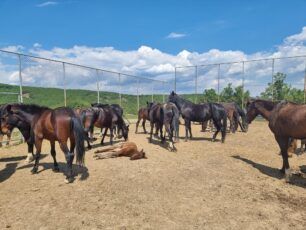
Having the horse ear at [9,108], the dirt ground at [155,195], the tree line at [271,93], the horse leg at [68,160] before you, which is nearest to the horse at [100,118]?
the dirt ground at [155,195]

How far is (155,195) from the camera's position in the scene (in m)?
5.46

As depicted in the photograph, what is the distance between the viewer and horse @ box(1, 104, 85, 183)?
653cm

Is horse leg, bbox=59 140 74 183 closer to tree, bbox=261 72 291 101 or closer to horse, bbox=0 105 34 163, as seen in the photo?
horse, bbox=0 105 34 163

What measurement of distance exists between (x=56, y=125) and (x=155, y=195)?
2895 mm

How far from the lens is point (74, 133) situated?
6488mm

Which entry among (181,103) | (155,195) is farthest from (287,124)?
(181,103)

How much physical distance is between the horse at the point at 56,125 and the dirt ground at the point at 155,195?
0.67 m

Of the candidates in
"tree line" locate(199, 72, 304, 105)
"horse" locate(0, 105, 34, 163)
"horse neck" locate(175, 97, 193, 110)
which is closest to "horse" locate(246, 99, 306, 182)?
"horse" locate(0, 105, 34, 163)

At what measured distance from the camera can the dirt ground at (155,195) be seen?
14.2 feet

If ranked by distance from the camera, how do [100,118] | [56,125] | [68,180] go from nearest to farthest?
1. [68,180]
2. [56,125]
3. [100,118]

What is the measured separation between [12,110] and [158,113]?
6.04 meters

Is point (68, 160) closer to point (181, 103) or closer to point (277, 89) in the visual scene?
point (181, 103)

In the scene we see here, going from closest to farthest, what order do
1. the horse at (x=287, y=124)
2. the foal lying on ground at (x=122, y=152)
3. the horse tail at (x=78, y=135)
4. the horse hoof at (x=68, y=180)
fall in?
the horse hoof at (x=68, y=180) → the horse tail at (x=78, y=135) → the horse at (x=287, y=124) → the foal lying on ground at (x=122, y=152)

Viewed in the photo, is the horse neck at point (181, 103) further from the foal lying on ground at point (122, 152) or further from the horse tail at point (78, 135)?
the horse tail at point (78, 135)
